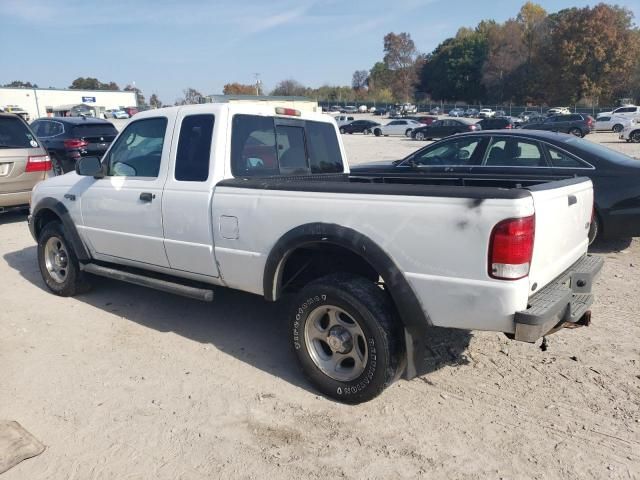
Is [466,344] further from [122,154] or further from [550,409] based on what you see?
[122,154]

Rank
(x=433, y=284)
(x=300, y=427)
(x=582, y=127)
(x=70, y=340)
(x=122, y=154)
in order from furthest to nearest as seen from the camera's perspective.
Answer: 1. (x=582, y=127)
2. (x=122, y=154)
3. (x=70, y=340)
4. (x=300, y=427)
5. (x=433, y=284)

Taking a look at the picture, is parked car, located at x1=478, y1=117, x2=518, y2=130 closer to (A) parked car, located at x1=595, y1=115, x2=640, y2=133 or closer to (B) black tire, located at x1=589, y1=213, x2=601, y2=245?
(A) parked car, located at x1=595, y1=115, x2=640, y2=133

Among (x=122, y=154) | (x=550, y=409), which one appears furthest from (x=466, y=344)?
(x=122, y=154)

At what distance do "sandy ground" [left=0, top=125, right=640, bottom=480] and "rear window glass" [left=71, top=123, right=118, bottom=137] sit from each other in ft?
30.0

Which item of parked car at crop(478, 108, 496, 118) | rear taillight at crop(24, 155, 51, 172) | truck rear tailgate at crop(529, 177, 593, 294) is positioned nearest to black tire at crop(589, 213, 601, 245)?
truck rear tailgate at crop(529, 177, 593, 294)

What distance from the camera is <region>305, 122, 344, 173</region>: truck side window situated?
4898 millimetres

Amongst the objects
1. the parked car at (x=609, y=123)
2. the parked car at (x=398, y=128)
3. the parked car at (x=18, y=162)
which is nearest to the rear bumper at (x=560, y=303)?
the parked car at (x=18, y=162)

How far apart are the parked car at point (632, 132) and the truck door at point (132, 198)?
98.7 ft

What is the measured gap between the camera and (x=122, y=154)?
16.1 feet

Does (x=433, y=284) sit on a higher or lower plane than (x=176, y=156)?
lower

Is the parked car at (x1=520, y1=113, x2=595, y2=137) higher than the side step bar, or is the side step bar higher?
the side step bar

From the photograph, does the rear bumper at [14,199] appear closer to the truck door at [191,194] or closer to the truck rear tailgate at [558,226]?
the truck door at [191,194]

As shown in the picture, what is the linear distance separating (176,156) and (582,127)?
33.5 m

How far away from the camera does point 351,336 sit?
11.5 ft
